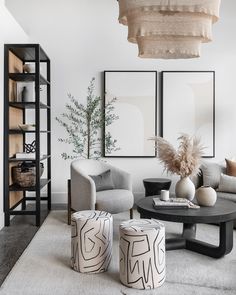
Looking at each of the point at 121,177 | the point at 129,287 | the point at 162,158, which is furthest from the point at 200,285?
the point at 121,177

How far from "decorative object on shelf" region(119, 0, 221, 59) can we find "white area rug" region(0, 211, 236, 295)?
182 cm

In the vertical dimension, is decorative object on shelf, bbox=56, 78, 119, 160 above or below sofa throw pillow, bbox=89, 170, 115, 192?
above

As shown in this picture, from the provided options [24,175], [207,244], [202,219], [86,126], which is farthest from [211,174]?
[24,175]

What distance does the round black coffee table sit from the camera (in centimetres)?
324

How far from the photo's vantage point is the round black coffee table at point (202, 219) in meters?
3.24

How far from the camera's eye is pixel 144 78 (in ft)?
19.4

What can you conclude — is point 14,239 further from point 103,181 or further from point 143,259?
point 143,259

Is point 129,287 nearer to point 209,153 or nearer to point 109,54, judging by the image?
point 209,153

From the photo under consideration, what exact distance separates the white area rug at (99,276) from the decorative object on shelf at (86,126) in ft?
7.49

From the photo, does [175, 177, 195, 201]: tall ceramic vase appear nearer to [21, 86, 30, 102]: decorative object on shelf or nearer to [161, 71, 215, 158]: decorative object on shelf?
[161, 71, 215, 158]: decorative object on shelf

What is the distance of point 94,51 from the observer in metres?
5.95

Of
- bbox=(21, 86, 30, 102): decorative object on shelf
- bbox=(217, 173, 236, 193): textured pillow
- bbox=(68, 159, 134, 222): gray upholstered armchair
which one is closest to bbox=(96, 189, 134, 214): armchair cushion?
bbox=(68, 159, 134, 222): gray upholstered armchair

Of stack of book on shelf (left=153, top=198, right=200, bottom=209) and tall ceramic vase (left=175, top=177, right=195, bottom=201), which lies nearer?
stack of book on shelf (left=153, top=198, right=200, bottom=209)

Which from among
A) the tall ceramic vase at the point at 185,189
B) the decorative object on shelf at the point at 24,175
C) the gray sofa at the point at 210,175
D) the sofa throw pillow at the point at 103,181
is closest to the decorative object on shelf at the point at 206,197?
the tall ceramic vase at the point at 185,189
